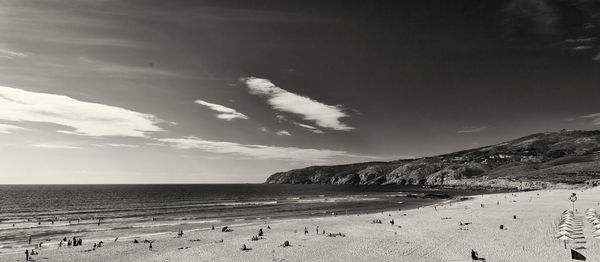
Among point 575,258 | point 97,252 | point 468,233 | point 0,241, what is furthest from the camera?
point 0,241

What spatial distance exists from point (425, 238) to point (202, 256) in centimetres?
2343

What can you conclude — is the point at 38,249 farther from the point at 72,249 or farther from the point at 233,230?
the point at 233,230

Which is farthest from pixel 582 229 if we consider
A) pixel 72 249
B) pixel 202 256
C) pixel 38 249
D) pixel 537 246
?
pixel 38 249

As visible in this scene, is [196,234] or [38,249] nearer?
[38,249]

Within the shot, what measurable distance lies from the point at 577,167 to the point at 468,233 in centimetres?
18289

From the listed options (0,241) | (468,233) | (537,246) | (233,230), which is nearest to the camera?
(537,246)

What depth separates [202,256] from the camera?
107 ft

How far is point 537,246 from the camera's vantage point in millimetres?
32031

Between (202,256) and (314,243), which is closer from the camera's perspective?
(202,256)

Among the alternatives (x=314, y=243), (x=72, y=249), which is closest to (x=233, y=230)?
(x=314, y=243)

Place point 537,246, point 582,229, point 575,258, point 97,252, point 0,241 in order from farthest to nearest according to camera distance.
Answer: point 0,241 < point 582,229 < point 97,252 < point 537,246 < point 575,258

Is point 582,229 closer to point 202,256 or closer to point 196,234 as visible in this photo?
point 202,256

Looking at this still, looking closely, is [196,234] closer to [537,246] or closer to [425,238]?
[425,238]

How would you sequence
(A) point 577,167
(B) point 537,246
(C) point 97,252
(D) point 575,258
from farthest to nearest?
(A) point 577,167, (C) point 97,252, (B) point 537,246, (D) point 575,258
